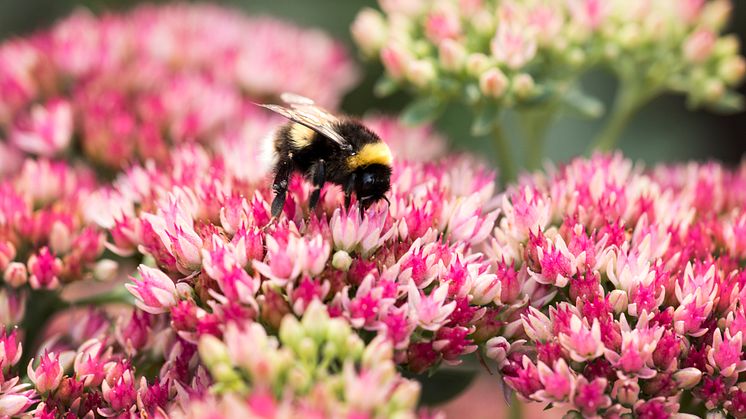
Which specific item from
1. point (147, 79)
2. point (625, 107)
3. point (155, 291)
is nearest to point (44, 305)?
point (155, 291)

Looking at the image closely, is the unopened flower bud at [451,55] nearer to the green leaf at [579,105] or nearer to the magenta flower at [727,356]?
the green leaf at [579,105]

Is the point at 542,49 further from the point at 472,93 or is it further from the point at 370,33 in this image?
the point at 370,33

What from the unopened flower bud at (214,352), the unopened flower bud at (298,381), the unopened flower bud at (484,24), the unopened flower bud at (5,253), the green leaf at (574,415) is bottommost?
the unopened flower bud at (5,253)

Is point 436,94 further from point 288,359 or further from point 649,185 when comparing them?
point 288,359

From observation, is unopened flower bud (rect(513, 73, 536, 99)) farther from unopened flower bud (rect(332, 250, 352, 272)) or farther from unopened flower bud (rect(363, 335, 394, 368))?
unopened flower bud (rect(363, 335, 394, 368))

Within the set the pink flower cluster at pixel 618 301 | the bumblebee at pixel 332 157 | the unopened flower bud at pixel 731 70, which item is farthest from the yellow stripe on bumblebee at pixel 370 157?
the unopened flower bud at pixel 731 70
